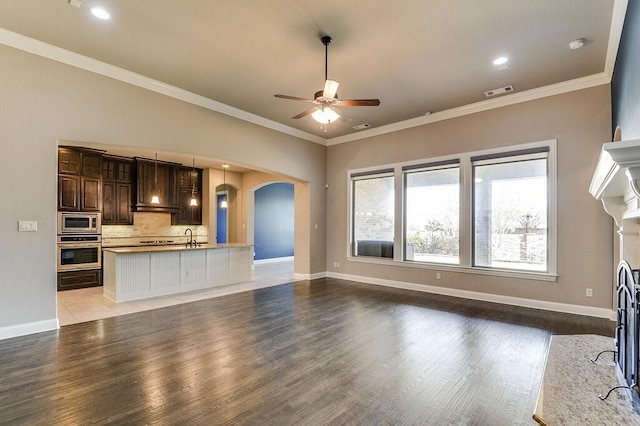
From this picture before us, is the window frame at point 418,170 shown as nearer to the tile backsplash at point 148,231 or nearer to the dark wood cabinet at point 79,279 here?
the tile backsplash at point 148,231

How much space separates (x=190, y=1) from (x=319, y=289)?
5021mm

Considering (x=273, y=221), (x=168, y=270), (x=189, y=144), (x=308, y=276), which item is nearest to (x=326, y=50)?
(x=189, y=144)

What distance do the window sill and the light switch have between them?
221 inches

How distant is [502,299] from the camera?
5.33 m

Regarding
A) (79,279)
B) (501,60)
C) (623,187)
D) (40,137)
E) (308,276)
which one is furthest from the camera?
(308,276)

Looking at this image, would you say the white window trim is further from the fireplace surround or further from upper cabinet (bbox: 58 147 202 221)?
upper cabinet (bbox: 58 147 202 221)

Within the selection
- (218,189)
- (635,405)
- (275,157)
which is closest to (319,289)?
(275,157)

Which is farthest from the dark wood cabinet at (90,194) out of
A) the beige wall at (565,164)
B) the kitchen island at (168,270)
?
the beige wall at (565,164)

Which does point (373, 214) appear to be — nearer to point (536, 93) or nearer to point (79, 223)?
point (536, 93)

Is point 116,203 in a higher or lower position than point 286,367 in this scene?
higher

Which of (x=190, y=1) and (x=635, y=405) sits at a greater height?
(x=190, y=1)

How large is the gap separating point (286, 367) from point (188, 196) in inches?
295

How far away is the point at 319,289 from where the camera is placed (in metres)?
6.37

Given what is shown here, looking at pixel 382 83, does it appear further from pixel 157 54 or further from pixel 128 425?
pixel 128 425
